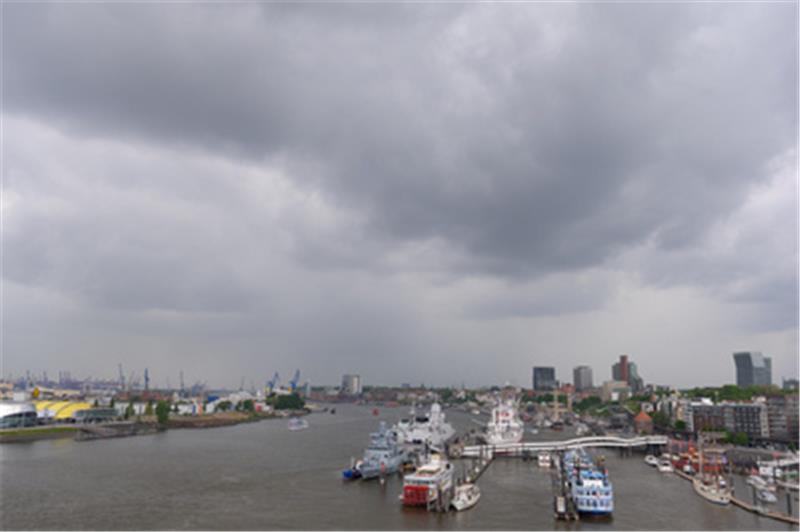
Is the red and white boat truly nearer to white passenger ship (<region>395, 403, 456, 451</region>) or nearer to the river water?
the river water

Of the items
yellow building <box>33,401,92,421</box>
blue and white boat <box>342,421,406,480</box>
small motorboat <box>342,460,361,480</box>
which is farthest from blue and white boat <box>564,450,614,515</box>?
yellow building <box>33,401,92,421</box>

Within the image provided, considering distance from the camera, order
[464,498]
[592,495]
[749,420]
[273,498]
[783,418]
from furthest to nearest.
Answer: [749,420] < [783,418] < [273,498] < [464,498] < [592,495]

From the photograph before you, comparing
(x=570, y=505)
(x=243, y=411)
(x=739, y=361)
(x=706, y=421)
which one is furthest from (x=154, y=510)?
(x=739, y=361)

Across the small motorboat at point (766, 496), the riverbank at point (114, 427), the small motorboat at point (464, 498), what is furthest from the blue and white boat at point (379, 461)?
the riverbank at point (114, 427)

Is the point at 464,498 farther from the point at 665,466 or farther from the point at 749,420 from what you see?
the point at 749,420

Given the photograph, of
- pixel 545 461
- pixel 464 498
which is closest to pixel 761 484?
pixel 545 461
